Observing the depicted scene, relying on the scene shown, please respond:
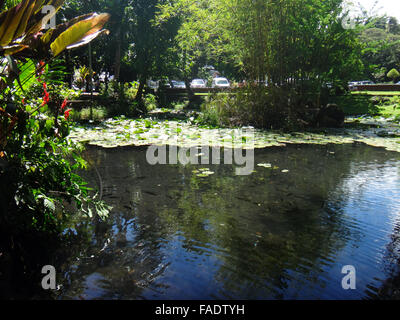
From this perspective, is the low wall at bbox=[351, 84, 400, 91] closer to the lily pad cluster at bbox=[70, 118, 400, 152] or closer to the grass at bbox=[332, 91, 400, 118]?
the grass at bbox=[332, 91, 400, 118]

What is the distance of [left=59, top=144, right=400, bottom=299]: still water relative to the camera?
249 cm

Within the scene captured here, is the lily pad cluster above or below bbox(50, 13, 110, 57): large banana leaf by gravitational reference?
below

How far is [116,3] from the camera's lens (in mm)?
17562

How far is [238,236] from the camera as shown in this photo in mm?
3322

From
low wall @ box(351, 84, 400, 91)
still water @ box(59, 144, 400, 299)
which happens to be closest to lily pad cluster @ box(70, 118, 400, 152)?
still water @ box(59, 144, 400, 299)

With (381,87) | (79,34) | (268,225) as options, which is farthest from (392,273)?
(381,87)

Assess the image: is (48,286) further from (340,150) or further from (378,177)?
(340,150)

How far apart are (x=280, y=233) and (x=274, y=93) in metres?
8.36

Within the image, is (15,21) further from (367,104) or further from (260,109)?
(367,104)

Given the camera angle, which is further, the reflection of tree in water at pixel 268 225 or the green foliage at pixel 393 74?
the green foliage at pixel 393 74

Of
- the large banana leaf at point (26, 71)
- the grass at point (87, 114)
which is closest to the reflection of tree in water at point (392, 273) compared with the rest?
the large banana leaf at point (26, 71)

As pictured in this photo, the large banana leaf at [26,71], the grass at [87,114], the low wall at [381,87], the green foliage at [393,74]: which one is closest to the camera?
the large banana leaf at [26,71]

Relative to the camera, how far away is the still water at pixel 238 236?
2494 mm

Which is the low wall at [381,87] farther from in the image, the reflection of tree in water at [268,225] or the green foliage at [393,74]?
the reflection of tree in water at [268,225]
